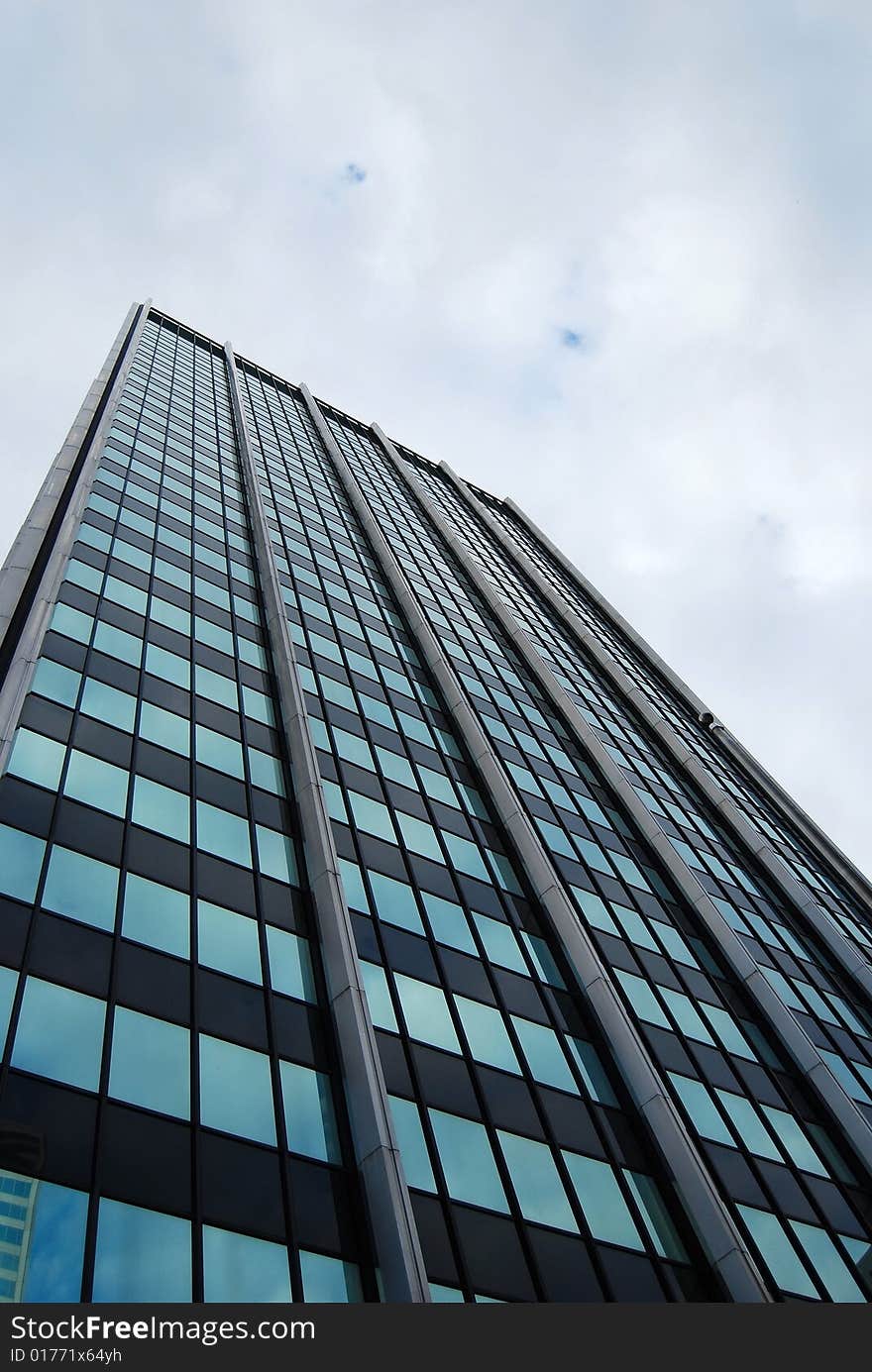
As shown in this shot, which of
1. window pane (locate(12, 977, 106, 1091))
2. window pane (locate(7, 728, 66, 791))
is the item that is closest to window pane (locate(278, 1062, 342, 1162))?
window pane (locate(12, 977, 106, 1091))

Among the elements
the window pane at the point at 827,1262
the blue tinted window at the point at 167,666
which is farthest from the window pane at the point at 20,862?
the window pane at the point at 827,1262

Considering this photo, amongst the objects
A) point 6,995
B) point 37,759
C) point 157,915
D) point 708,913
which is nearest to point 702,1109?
point 708,913

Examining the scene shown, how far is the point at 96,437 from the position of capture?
3466 cm

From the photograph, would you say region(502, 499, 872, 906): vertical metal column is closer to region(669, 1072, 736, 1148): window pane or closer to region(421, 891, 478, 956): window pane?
region(669, 1072, 736, 1148): window pane

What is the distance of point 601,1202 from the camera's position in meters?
16.6

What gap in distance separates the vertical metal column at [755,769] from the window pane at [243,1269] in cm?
3732

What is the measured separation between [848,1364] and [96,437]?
35548mm

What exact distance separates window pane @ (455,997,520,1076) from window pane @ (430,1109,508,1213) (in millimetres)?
1878

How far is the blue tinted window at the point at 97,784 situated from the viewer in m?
17.8

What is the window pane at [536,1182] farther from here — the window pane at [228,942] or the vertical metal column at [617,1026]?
the window pane at [228,942]

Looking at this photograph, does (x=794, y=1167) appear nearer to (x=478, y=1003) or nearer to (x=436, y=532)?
(x=478, y=1003)

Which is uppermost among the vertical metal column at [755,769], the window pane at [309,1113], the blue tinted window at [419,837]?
the vertical metal column at [755,769]

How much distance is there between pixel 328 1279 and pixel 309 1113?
104 inches

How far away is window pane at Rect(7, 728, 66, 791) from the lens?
56.8ft
